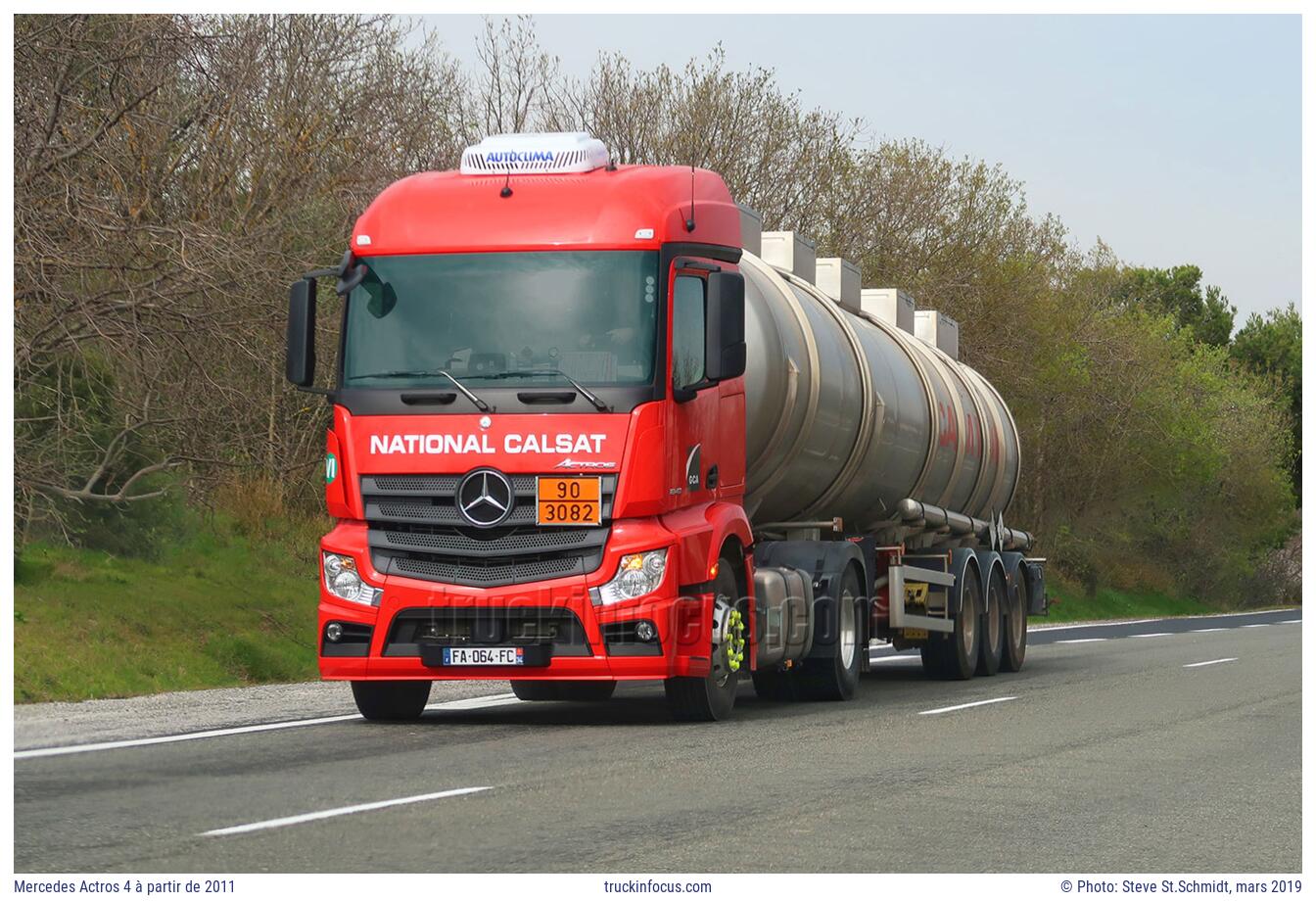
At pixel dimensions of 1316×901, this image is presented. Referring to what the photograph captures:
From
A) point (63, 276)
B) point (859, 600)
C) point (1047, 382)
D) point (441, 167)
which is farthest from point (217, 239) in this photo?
point (1047, 382)

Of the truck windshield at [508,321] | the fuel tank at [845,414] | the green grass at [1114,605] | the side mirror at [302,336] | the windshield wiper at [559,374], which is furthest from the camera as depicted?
the green grass at [1114,605]

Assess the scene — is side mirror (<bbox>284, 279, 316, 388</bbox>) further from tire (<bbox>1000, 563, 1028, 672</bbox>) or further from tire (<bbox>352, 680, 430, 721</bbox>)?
tire (<bbox>1000, 563, 1028, 672</bbox>)

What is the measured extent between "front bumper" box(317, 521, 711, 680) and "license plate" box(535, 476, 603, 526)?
0.23 m

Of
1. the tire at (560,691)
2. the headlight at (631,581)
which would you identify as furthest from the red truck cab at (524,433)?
the tire at (560,691)

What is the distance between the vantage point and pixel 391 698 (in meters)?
14.6

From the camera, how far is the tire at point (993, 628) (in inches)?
870

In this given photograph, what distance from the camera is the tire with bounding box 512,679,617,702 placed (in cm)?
1748

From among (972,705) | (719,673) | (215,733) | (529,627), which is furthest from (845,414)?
(215,733)

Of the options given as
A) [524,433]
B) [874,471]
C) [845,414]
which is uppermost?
[845,414]

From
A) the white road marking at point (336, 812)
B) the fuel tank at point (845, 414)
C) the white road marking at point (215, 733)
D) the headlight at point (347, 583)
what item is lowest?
the white road marking at point (215, 733)

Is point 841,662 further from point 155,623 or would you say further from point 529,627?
point 155,623

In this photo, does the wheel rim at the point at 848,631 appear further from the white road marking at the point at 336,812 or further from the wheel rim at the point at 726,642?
the white road marking at the point at 336,812

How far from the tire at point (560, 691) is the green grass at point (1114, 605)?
27.6 metres
